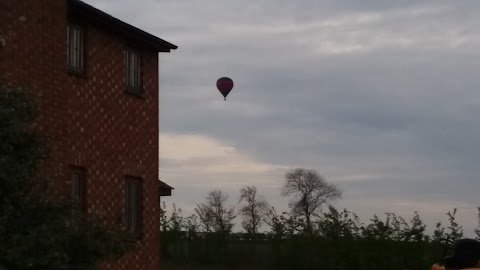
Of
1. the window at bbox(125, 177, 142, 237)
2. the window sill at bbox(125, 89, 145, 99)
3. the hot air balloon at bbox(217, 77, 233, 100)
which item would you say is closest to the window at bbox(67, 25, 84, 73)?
the window sill at bbox(125, 89, 145, 99)

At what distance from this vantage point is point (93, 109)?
82.4ft

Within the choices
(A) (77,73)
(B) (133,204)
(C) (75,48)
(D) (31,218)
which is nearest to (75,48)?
(C) (75,48)

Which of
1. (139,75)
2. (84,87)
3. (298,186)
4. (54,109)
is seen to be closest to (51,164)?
(54,109)

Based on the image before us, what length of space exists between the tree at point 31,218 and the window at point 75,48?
6726 millimetres

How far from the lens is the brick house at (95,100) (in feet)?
71.7

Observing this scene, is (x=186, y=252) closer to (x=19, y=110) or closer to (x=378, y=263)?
(x=378, y=263)

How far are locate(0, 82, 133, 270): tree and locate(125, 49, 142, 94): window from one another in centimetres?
938

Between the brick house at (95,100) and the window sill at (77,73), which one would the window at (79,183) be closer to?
the brick house at (95,100)

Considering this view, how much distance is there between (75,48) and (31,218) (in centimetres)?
881

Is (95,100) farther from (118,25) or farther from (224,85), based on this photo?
(224,85)

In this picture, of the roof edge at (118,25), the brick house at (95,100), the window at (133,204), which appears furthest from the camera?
the window at (133,204)

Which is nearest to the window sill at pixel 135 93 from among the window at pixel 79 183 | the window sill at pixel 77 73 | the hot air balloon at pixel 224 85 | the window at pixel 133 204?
the window at pixel 133 204

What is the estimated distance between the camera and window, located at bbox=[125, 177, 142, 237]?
27.1m

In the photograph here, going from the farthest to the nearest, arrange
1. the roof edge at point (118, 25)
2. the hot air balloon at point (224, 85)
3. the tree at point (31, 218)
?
the hot air balloon at point (224, 85) < the roof edge at point (118, 25) < the tree at point (31, 218)
